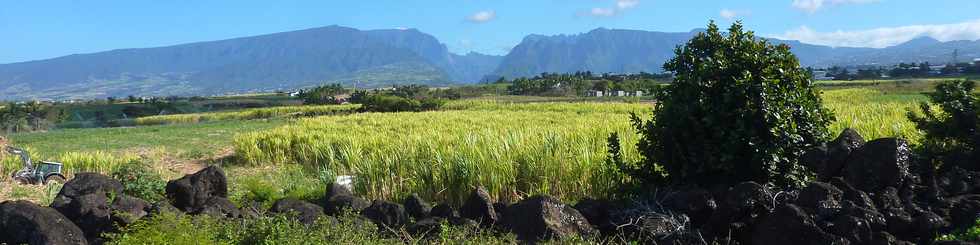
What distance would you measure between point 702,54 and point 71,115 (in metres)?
87.7

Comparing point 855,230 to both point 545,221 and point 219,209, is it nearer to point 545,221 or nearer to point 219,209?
point 545,221

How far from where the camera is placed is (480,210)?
5418mm

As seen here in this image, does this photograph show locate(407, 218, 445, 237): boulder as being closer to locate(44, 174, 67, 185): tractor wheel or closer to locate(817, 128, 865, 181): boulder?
locate(817, 128, 865, 181): boulder

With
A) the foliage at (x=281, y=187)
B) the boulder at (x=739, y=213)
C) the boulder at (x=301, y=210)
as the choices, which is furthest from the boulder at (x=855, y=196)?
the foliage at (x=281, y=187)

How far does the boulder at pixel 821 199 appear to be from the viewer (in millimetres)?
4555

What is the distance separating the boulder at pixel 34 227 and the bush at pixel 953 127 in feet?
25.5

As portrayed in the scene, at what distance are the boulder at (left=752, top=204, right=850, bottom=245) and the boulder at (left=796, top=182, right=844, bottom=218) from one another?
0.84 feet

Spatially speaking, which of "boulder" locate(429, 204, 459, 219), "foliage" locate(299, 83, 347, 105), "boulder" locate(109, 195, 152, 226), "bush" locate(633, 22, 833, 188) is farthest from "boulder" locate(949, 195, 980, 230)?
"foliage" locate(299, 83, 347, 105)

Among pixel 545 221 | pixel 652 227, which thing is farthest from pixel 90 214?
pixel 652 227

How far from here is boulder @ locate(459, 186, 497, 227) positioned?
5.38 m

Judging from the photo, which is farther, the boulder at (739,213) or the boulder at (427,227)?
the boulder at (427,227)

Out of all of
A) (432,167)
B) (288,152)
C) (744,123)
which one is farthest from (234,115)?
(744,123)

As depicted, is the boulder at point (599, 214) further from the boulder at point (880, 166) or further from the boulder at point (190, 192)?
the boulder at point (190, 192)

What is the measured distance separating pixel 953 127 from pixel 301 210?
6533 mm
